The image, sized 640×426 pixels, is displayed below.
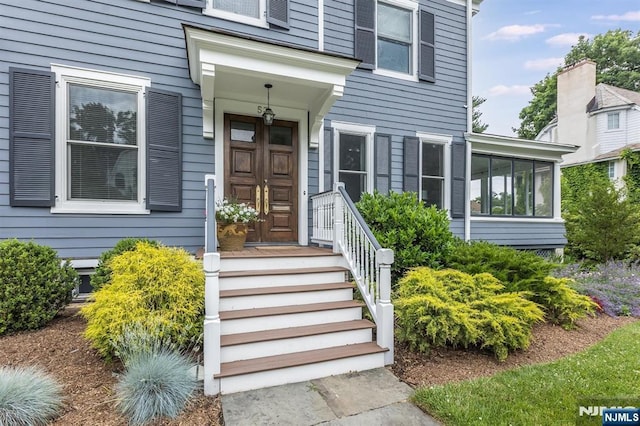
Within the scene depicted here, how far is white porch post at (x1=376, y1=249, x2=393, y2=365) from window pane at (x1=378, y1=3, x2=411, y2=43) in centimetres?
500

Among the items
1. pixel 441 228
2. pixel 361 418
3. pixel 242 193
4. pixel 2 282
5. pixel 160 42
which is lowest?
pixel 361 418

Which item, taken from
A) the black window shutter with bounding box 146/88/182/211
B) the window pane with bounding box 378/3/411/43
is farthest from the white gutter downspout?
the black window shutter with bounding box 146/88/182/211

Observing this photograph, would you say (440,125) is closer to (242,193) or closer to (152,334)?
(242,193)

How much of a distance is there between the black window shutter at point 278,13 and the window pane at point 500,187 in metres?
5.45

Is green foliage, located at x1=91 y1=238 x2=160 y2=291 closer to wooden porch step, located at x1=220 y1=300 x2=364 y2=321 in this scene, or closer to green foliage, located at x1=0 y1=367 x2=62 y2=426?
green foliage, located at x1=0 y1=367 x2=62 y2=426

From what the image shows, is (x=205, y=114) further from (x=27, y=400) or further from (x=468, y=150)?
(x=468, y=150)

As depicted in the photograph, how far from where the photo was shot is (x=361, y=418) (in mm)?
2398

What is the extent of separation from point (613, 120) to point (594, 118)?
2.26 feet

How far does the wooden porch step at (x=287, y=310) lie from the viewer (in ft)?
10.6

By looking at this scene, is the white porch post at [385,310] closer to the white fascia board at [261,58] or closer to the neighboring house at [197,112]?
the neighboring house at [197,112]

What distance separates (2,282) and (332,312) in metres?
3.44

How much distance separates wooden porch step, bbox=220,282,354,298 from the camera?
3406mm

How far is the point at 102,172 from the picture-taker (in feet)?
15.2

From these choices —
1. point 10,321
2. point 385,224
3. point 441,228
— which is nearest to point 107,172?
point 10,321
